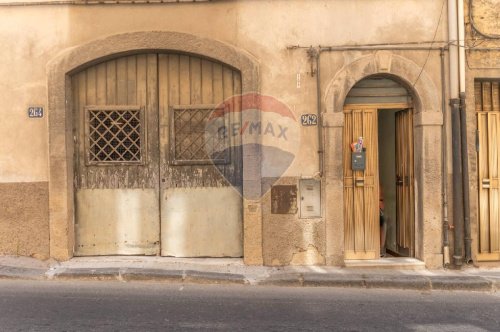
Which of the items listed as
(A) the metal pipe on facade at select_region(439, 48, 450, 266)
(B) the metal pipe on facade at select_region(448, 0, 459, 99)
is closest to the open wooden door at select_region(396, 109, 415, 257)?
(A) the metal pipe on facade at select_region(439, 48, 450, 266)

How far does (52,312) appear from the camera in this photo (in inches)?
210

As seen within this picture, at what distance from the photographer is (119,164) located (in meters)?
7.94

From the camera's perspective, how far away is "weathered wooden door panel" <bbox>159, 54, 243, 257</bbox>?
313 inches

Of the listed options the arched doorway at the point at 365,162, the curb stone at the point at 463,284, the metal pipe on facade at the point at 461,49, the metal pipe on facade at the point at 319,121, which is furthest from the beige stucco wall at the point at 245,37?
the curb stone at the point at 463,284

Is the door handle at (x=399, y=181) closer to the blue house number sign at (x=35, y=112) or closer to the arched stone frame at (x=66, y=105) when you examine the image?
the arched stone frame at (x=66, y=105)

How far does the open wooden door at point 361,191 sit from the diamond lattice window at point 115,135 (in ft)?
11.2

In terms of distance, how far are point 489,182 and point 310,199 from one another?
3.01 metres

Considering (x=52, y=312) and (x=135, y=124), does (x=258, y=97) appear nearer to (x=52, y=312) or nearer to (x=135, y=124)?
(x=135, y=124)

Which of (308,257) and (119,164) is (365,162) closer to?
(308,257)

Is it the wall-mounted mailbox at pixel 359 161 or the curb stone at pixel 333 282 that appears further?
the wall-mounted mailbox at pixel 359 161

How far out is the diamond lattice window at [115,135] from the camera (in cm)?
793

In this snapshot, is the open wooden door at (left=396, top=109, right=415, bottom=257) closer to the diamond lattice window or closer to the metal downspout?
the metal downspout

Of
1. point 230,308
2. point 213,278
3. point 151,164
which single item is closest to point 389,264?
point 213,278

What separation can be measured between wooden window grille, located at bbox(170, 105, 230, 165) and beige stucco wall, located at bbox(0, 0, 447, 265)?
0.96 m
